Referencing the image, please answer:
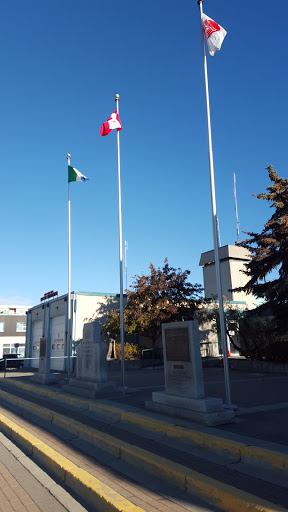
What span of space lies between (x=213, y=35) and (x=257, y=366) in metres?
15.5

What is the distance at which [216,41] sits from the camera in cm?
995

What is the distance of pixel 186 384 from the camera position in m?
7.64

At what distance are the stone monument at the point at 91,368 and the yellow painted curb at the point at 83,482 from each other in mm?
4262

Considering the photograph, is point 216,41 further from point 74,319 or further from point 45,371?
point 74,319

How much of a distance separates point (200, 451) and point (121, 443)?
1299 millimetres

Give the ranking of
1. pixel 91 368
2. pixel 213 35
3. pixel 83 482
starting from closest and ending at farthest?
pixel 83 482
pixel 213 35
pixel 91 368

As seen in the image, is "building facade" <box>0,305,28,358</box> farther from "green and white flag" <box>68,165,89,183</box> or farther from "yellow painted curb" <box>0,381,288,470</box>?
"yellow painted curb" <box>0,381,288,470</box>

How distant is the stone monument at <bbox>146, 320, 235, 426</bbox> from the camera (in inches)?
278

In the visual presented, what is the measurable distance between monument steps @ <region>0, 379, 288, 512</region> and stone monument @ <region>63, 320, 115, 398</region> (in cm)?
211

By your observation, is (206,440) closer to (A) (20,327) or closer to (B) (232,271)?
(B) (232,271)

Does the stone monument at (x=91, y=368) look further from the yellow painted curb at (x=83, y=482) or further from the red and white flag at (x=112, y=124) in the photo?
the red and white flag at (x=112, y=124)

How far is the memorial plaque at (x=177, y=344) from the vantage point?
7.73 metres

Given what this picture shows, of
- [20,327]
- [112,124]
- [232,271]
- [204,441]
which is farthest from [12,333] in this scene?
[204,441]

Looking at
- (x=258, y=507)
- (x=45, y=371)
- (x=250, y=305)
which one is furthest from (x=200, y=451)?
(x=250, y=305)
